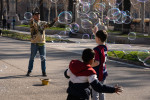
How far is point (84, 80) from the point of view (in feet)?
15.1

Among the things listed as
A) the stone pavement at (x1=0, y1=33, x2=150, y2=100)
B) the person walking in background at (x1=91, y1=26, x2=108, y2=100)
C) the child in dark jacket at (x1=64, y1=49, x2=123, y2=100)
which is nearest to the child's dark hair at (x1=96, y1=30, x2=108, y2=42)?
the person walking in background at (x1=91, y1=26, x2=108, y2=100)

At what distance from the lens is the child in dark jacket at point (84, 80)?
14.9 feet

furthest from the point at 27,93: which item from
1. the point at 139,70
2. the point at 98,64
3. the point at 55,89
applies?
the point at 139,70

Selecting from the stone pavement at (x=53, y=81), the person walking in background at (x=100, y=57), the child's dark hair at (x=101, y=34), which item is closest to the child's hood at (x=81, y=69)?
the person walking in background at (x=100, y=57)

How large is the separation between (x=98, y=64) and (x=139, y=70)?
6.68 m

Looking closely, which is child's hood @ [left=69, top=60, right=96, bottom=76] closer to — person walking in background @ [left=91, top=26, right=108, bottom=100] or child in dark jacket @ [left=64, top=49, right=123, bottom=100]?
child in dark jacket @ [left=64, top=49, right=123, bottom=100]

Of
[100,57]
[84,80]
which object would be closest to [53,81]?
[100,57]

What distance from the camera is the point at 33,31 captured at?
10.0 m

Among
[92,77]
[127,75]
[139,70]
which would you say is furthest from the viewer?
[139,70]

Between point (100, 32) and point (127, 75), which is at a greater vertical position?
point (100, 32)

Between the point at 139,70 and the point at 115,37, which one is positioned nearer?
the point at 139,70

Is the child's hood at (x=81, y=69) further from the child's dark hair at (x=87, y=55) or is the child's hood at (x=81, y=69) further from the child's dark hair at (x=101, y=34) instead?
the child's dark hair at (x=101, y=34)

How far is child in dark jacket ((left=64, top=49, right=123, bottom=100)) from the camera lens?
4531mm

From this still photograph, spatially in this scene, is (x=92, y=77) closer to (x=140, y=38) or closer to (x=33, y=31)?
(x=33, y=31)
